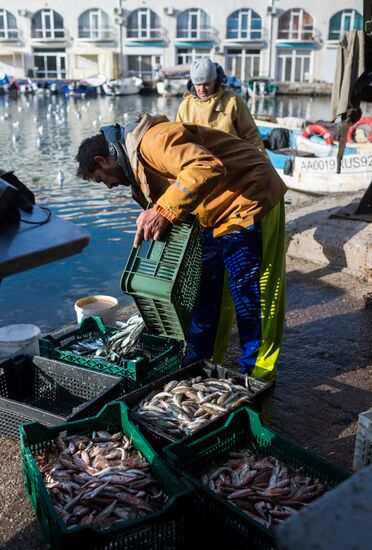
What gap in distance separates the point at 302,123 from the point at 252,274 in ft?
55.8

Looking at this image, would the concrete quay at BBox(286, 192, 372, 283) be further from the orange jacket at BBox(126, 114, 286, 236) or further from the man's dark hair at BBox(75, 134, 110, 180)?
the man's dark hair at BBox(75, 134, 110, 180)

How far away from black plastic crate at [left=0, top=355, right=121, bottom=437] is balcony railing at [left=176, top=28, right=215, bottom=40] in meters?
62.1

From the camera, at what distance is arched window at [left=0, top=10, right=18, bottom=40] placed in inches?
2456

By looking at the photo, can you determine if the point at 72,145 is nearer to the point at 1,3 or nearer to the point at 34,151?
the point at 34,151

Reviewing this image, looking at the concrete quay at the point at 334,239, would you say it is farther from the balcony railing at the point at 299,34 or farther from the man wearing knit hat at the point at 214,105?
the balcony railing at the point at 299,34

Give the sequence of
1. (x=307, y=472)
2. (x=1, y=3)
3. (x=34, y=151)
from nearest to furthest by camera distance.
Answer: (x=307, y=472), (x=34, y=151), (x=1, y=3)

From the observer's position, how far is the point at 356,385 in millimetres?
4270

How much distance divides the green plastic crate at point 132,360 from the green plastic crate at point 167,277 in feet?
1.00

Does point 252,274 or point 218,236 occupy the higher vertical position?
point 218,236

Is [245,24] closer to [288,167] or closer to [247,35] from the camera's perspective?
[247,35]

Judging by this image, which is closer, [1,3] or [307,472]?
[307,472]

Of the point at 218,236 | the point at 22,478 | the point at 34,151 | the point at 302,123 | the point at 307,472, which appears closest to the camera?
the point at 307,472

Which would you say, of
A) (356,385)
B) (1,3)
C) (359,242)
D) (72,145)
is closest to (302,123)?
(72,145)

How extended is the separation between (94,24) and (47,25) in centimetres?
523
